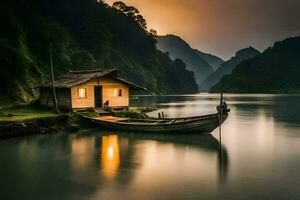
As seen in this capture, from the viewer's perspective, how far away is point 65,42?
363 feet

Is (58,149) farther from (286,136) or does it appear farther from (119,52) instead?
(119,52)

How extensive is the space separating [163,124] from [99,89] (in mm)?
13055

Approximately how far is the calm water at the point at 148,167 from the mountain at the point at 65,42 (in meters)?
23.3

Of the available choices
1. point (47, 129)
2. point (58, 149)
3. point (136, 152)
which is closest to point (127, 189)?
point (136, 152)

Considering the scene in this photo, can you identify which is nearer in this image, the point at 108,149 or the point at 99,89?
the point at 108,149

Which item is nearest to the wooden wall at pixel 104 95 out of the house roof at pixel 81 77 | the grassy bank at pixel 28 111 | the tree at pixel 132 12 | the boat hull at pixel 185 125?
the house roof at pixel 81 77

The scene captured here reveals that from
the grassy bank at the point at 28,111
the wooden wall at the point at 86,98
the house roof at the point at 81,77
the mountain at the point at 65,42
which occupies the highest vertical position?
the mountain at the point at 65,42

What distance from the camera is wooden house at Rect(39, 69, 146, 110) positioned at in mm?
40844

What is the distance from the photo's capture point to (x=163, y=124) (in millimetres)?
34812

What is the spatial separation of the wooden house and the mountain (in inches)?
236

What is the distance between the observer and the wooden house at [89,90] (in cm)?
4084

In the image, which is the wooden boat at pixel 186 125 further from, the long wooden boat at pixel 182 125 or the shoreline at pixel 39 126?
the shoreline at pixel 39 126

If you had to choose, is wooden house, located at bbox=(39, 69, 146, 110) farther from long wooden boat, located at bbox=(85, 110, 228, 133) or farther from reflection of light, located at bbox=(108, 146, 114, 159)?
reflection of light, located at bbox=(108, 146, 114, 159)

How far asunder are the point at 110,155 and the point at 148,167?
493 centimetres
